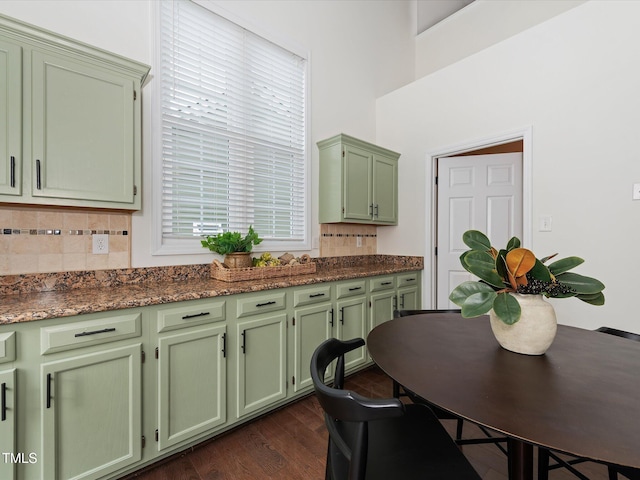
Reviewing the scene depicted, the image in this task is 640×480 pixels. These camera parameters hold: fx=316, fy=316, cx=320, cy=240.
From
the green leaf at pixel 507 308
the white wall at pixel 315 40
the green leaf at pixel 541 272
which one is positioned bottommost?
the green leaf at pixel 507 308

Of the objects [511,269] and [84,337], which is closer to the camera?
[511,269]

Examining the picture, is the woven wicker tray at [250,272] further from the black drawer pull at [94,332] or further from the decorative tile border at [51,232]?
the black drawer pull at [94,332]

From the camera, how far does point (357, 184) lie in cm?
327

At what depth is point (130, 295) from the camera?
1699 mm

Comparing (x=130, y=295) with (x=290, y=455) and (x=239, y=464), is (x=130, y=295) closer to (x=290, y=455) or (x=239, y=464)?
(x=239, y=464)

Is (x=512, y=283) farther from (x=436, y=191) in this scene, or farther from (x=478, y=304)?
(x=436, y=191)

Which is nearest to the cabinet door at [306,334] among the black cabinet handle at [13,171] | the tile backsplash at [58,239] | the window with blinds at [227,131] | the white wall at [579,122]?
the window with blinds at [227,131]

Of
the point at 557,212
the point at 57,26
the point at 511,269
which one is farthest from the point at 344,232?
the point at 57,26

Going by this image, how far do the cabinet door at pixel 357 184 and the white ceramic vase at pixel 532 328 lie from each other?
7.09 ft

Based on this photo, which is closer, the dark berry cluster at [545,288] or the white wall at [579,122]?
the dark berry cluster at [545,288]

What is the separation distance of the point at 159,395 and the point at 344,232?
7.91ft

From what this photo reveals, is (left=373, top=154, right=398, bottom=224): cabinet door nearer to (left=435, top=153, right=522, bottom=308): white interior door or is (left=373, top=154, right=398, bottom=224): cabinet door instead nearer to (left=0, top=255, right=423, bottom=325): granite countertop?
(left=435, top=153, right=522, bottom=308): white interior door

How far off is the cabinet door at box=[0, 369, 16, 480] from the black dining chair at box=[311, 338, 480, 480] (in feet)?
4.11

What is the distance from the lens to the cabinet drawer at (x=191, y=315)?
1681mm
